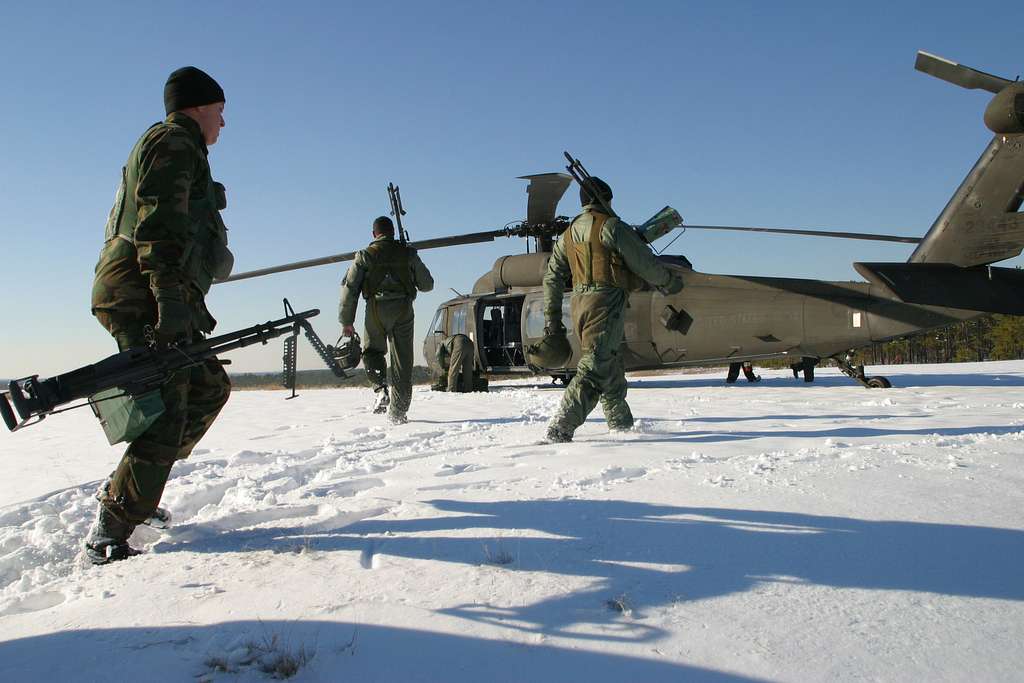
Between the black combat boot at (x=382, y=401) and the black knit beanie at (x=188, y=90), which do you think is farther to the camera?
the black combat boot at (x=382, y=401)

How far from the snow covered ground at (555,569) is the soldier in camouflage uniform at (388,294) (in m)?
2.70

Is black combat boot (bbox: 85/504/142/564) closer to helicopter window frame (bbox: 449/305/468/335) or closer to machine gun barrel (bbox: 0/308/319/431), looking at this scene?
machine gun barrel (bbox: 0/308/319/431)

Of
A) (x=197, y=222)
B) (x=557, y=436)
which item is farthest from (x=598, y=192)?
(x=197, y=222)

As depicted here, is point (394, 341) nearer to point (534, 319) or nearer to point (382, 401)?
point (382, 401)

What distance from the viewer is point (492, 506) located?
280cm

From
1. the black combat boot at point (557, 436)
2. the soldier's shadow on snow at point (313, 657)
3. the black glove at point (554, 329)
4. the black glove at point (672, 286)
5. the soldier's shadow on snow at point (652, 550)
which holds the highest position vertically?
the black glove at point (672, 286)

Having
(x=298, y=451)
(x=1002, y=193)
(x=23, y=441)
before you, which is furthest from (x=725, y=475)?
(x=23, y=441)

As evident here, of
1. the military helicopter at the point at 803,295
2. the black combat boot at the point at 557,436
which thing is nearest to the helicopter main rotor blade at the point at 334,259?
the military helicopter at the point at 803,295

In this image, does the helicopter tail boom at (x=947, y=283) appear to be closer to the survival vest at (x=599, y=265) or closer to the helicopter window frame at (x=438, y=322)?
the survival vest at (x=599, y=265)

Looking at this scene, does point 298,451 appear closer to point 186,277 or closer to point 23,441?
point 186,277

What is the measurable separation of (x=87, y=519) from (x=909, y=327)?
8265mm

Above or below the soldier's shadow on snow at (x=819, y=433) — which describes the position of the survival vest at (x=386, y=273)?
above

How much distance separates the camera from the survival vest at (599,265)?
4777 mm

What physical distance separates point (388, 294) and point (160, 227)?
4.26m
